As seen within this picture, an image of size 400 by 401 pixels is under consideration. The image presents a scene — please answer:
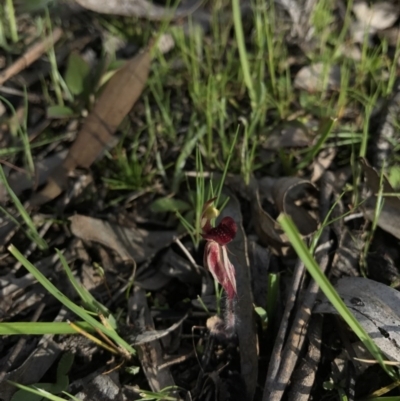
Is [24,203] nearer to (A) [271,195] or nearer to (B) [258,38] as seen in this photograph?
(A) [271,195]

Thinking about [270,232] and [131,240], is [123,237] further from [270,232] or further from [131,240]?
[270,232]

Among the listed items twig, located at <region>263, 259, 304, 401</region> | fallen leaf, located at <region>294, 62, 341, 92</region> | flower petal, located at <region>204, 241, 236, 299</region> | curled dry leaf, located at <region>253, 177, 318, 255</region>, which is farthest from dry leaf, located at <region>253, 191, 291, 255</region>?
fallen leaf, located at <region>294, 62, 341, 92</region>

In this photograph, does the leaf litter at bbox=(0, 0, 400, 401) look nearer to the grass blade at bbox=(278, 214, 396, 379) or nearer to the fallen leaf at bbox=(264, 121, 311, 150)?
the fallen leaf at bbox=(264, 121, 311, 150)

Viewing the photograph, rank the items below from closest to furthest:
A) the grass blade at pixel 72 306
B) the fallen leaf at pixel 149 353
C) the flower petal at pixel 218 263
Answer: the grass blade at pixel 72 306
the flower petal at pixel 218 263
the fallen leaf at pixel 149 353

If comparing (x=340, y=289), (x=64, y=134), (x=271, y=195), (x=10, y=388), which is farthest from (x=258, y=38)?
(x=10, y=388)


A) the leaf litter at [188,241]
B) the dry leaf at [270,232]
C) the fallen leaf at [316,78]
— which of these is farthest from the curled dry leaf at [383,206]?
the fallen leaf at [316,78]

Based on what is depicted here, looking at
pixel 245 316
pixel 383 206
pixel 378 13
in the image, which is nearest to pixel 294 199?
pixel 383 206

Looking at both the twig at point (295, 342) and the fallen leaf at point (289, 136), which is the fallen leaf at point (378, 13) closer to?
the fallen leaf at point (289, 136)
